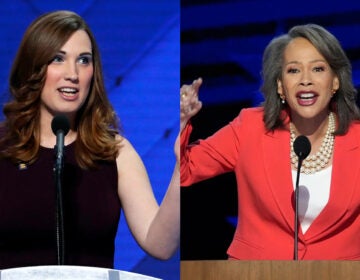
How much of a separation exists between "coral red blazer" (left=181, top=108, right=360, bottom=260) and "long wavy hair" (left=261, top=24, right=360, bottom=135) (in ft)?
0.14

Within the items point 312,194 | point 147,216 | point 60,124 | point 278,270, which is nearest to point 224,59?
point 312,194

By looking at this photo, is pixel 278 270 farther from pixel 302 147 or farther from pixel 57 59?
pixel 57 59

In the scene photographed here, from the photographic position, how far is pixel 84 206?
258cm

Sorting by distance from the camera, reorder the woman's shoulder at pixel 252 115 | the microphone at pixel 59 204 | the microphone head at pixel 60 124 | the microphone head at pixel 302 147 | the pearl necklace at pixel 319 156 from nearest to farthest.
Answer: the microphone at pixel 59 204, the microphone head at pixel 60 124, the microphone head at pixel 302 147, the pearl necklace at pixel 319 156, the woman's shoulder at pixel 252 115

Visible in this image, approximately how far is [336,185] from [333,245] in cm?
24

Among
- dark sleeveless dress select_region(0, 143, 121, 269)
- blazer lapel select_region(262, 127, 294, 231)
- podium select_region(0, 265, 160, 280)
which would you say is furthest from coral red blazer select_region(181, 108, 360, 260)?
podium select_region(0, 265, 160, 280)

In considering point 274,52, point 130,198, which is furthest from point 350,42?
point 130,198

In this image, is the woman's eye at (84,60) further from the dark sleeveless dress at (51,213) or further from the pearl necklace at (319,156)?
the pearl necklace at (319,156)

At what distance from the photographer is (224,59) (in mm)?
3270

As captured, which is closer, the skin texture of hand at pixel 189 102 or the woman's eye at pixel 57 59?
the skin texture of hand at pixel 189 102

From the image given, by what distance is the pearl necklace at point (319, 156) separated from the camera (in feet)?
9.83

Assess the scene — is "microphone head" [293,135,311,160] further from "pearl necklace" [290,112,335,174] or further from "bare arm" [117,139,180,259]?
"bare arm" [117,139,180,259]

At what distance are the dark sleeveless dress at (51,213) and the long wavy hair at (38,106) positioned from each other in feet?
0.14

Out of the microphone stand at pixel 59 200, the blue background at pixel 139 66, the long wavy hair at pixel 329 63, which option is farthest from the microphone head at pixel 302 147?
the microphone stand at pixel 59 200
